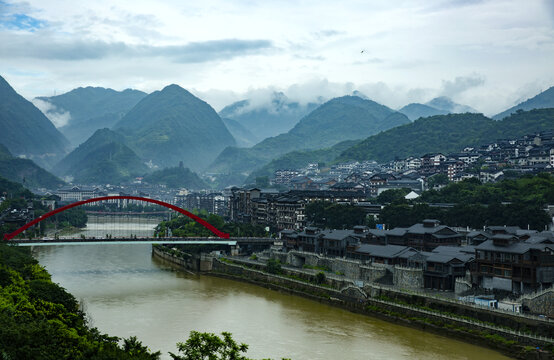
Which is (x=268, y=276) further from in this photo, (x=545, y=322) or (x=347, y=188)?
(x=347, y=188)

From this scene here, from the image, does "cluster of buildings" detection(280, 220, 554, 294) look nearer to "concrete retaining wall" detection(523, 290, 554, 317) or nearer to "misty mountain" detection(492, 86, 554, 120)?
"concrete retaining wall" detection(523, 290, 554, 317)

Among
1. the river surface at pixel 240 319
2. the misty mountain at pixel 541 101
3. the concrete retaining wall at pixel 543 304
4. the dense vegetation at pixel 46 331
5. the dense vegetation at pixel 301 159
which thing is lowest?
the river surface at pixel 240 319

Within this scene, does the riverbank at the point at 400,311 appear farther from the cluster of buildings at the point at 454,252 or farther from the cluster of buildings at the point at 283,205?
the cluster of buildings at the point at 283,205

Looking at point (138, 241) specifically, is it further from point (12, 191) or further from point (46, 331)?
point (12, 191)

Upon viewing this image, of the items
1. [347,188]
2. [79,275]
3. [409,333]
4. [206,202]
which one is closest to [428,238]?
[409,333]

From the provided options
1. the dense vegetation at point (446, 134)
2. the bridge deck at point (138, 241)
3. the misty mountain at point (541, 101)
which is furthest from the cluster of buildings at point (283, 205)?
the misty mountain at point (541, 101)
